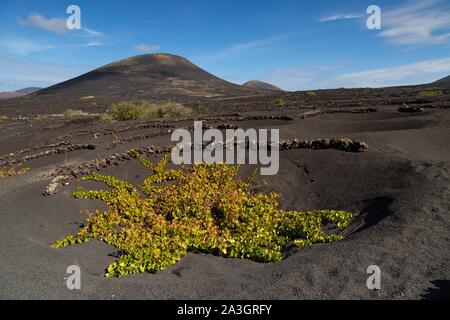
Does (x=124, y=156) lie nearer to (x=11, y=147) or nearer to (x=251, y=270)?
(x=251, y=270)

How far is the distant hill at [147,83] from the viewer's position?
98375mm

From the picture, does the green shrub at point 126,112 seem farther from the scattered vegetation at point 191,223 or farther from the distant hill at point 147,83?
the distant hill at point 147,83

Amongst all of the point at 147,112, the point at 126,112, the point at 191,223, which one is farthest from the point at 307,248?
the point at 126,112

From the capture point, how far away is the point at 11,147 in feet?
79.7

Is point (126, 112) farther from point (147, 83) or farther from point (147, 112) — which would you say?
point (147, 83)

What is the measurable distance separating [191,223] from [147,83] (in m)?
114

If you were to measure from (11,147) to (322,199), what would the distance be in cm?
2196

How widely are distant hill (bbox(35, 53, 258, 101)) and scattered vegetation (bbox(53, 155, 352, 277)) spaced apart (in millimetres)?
78459

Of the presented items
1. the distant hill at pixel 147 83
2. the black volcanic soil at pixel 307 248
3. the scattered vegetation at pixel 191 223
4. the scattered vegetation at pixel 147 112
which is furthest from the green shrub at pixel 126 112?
the distant hill at pixel 147 83

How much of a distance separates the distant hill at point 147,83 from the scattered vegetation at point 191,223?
257 ft

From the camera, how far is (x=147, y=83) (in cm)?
11644

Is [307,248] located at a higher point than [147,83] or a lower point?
lower
